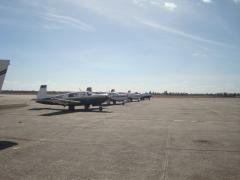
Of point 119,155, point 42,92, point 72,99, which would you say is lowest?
point 119,155

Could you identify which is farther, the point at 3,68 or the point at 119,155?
the point at 3,68

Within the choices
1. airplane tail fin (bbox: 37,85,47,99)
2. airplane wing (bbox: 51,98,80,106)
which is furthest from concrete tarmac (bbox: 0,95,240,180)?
airplane tail fin (bbox: 37,85,47,99)

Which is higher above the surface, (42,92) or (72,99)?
(42,92)

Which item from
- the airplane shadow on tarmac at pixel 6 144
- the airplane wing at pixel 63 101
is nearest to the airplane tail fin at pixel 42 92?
the airplane wing at pixel 63 101

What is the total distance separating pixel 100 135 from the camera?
13336 mm

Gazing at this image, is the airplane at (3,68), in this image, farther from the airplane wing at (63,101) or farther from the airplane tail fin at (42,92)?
the airplane tail fin at (42,92)

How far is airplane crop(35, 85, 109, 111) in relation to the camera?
99.3ft

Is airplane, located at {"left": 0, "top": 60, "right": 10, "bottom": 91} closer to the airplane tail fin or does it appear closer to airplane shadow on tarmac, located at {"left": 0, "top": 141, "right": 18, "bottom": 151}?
airplane shadow on tarmac, located at {"left": 0, "top": 141, "right": 18, "bottom": 151}

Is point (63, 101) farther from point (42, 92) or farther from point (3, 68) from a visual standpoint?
point (3, 68)

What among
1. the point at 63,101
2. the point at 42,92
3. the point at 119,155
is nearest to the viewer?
the point at 119,155

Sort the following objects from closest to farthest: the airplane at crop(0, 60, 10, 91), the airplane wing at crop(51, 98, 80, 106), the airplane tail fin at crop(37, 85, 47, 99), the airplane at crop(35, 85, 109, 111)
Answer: the airplane at crop(0, 60, 10, 91), the airplane wing at crop(51, 98, 80, 106), the airplane at crop(35, 85, 109, 111), the airplane tail fin at crop(37, 85, 47, 99)

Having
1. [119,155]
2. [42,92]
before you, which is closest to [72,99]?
[42,92]

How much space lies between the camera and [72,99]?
3102 cm

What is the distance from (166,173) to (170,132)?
24.3 ft
